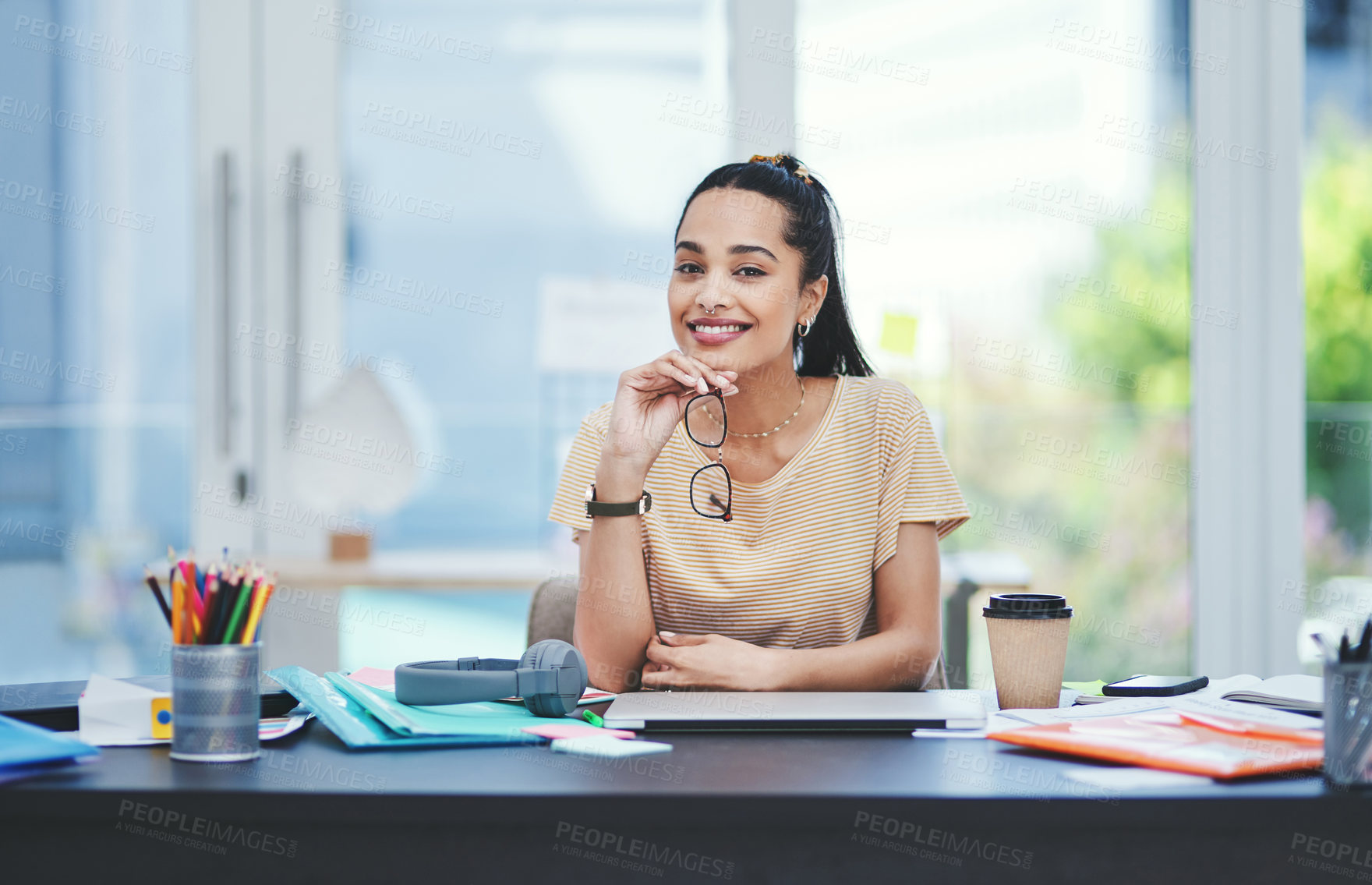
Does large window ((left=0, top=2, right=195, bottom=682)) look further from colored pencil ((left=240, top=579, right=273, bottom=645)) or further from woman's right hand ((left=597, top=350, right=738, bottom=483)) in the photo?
colored pencil ((left=240, top=579, right=273, bottom=645))

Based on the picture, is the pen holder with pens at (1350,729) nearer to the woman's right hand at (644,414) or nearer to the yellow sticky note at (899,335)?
the woman's right hand at (644,414)

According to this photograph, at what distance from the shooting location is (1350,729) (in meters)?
0.83

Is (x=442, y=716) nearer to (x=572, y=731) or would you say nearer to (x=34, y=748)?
(x=572, y=731)

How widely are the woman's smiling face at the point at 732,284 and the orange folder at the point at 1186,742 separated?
2.69 feet

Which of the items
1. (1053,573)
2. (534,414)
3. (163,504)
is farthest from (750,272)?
(163,504)

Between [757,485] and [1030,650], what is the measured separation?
2.05 ft

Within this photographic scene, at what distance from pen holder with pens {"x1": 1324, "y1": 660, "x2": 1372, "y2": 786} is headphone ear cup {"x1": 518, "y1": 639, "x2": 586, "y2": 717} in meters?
0.62

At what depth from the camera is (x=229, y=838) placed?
80 cm

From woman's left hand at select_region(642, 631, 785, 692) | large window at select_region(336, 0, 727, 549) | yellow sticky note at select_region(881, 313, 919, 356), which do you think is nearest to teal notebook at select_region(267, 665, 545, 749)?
woman's left hand at select_region(642, 631, 785, 692)

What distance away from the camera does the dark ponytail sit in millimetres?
1752

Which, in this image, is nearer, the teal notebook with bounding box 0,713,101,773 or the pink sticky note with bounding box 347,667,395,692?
the teal notebook with bounding box 0,713,101,773

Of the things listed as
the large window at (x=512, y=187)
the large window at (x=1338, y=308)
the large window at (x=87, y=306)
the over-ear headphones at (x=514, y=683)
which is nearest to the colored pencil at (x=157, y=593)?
the over-ear headphones at (x=514, y=683)

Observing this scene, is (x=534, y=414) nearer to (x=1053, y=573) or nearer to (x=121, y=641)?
(x=121, y=641)

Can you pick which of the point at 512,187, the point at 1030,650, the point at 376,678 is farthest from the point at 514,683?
the point at 512,187
